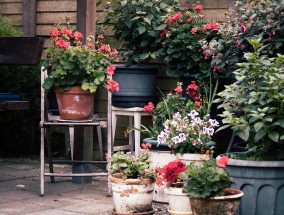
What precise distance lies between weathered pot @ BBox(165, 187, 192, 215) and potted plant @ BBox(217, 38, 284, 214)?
34cm

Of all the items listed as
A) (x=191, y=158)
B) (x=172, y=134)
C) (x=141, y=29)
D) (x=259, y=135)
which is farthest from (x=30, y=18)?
(x=259, y=135)

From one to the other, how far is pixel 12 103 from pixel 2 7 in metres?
3.07

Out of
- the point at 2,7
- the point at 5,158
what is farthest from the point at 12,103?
the point at 2,7

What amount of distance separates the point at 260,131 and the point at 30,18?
397 cm

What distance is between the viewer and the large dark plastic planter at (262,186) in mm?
3539

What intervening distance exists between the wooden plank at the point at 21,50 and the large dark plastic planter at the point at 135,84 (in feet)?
4.86

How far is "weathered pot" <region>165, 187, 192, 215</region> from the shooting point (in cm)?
378

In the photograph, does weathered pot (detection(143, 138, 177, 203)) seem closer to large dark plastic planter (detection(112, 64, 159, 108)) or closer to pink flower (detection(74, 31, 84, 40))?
pink flower (detection(74, 31, 84, 40))

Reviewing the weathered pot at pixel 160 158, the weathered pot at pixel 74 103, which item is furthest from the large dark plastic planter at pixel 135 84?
the weathered pot at pixel 160 158

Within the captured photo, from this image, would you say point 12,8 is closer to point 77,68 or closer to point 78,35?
point 78,35

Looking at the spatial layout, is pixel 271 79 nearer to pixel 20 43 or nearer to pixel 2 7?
pixel 20 43

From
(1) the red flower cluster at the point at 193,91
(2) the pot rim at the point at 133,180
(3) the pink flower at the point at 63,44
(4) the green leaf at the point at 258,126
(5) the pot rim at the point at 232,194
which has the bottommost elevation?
(2) the pot rim at the point at 133,180

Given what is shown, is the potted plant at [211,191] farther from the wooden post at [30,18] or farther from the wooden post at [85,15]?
the wooden post at [30,18]

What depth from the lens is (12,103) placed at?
14.8ft
